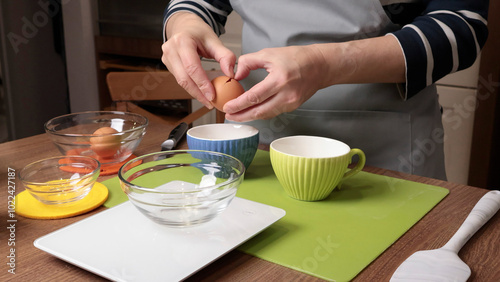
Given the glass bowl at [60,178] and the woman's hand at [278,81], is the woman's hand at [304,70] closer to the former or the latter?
the woman's hand at [278,81]

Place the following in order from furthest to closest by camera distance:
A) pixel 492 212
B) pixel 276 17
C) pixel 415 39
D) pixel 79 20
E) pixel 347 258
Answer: pixel 79 20
pixel 276 17
pixel 415 39
pixel 492 212
pixel 347 258

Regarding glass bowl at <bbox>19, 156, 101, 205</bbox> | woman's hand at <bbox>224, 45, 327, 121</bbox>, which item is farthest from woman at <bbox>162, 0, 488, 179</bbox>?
glass bowl at <bbox>19, 156, 101, 205</bbox>

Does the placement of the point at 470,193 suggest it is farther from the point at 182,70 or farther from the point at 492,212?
the point at 182,70

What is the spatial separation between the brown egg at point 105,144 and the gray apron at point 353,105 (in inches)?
14.0

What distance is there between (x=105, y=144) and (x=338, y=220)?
427mm

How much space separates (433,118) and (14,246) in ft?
2.89

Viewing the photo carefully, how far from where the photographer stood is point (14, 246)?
0.59 metres

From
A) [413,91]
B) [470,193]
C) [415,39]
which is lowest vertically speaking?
[470,193]

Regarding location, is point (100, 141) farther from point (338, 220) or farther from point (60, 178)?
point (338, 220)

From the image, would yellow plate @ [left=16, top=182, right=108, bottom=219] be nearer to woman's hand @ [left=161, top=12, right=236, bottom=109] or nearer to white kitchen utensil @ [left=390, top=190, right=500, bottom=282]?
woman's hand @ [left=161, top=12, right=236, bottom=109]

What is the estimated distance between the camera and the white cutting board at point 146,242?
51 centimetres

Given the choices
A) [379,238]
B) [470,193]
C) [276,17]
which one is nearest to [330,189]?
[379,238]

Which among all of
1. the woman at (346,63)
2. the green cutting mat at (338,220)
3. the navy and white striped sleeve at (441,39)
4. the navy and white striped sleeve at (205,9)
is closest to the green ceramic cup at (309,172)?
the green cutting mat at (338,220)

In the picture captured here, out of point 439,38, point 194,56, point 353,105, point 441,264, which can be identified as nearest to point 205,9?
point 194,56
